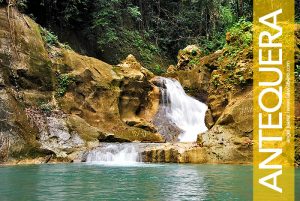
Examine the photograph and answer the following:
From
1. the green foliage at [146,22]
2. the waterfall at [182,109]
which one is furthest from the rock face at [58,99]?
the green foliage at [146,22]

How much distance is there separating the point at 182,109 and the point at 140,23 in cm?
1192

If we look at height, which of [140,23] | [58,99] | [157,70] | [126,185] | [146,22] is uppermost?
[146,22]

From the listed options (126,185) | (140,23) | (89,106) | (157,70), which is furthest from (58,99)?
(140,23)

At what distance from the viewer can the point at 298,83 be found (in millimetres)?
13453

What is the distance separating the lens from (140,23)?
31312 millimetres

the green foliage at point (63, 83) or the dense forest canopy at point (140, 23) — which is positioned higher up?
the dense forest canopy at point (140, 23)

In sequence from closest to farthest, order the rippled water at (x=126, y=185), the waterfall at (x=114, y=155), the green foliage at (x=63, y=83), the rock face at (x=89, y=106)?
the rippled water at (x=126, y=185) < the rock face at (x=89, y=106) < the waterfall at (x=114, y=155) < the green foliage at (x=63, y=83)

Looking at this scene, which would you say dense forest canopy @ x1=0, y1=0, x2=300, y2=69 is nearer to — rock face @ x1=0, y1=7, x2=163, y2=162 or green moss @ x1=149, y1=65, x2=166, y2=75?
green moss @ x1=149, y1=65, x2=166, y2=75

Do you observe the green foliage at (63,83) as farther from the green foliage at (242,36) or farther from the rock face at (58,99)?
the green foliage at (242,36)

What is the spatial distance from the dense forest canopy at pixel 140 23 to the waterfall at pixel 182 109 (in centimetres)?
524

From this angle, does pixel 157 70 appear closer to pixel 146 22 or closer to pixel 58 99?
pixel 146 22

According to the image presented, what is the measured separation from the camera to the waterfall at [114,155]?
45.9ft

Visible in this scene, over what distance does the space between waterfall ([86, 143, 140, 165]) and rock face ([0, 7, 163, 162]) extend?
2.22 ft

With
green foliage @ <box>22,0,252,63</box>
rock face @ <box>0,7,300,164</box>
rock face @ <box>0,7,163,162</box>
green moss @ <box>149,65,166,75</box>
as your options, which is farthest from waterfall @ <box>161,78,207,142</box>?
green moss @ <box>149,65,166,75</box>
